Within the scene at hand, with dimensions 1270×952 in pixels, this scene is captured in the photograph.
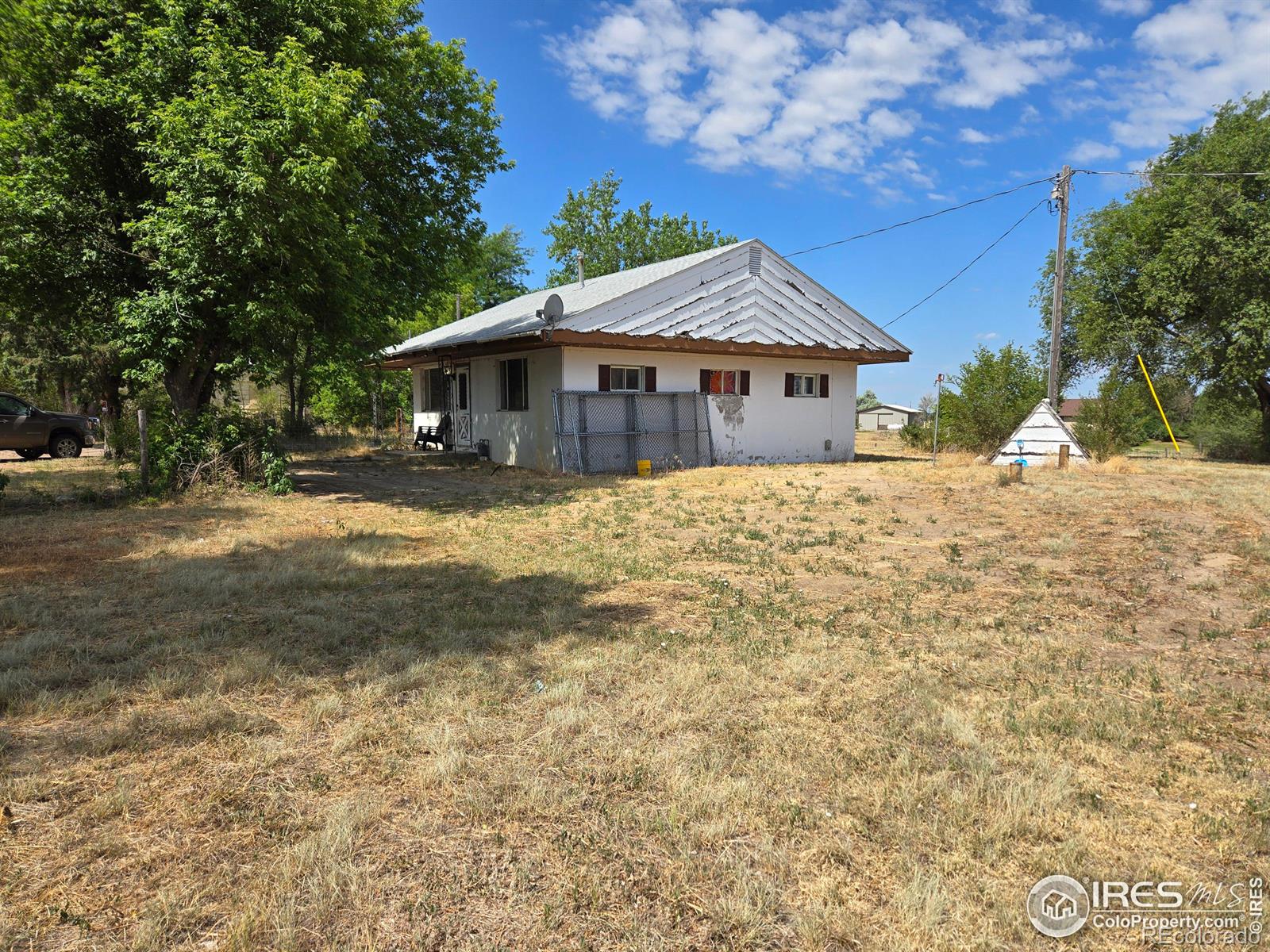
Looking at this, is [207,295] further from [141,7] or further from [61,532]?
[141,7]

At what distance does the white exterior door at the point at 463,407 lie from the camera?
19656 mm

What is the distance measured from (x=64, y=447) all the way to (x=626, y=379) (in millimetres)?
14591

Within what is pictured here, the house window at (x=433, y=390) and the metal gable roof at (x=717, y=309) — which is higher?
the metal gable roof at (x=717, y=309)

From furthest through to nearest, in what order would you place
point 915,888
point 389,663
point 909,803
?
point 389,663 < point 909,803 < point 915,888

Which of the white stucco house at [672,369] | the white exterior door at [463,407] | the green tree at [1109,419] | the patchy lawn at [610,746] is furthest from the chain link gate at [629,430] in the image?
the green tree at [1109,419]

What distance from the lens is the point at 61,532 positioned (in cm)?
→ 813

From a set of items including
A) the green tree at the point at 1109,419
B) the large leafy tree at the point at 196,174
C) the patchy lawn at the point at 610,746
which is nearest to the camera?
the patchy lawn at the point at 610,746

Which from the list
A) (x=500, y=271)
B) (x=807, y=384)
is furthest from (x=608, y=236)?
(x=807, y=384)

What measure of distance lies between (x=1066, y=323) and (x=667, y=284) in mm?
25489

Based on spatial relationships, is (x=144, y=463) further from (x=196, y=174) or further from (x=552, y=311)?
(x=552, y=311)

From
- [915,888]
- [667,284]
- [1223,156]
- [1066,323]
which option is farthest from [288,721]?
[1066,323]

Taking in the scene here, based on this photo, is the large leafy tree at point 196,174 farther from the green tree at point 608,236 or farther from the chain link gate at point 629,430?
the green tree at point 608,236

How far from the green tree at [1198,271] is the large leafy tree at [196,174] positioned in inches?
910

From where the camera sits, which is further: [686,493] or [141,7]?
[686,493]
